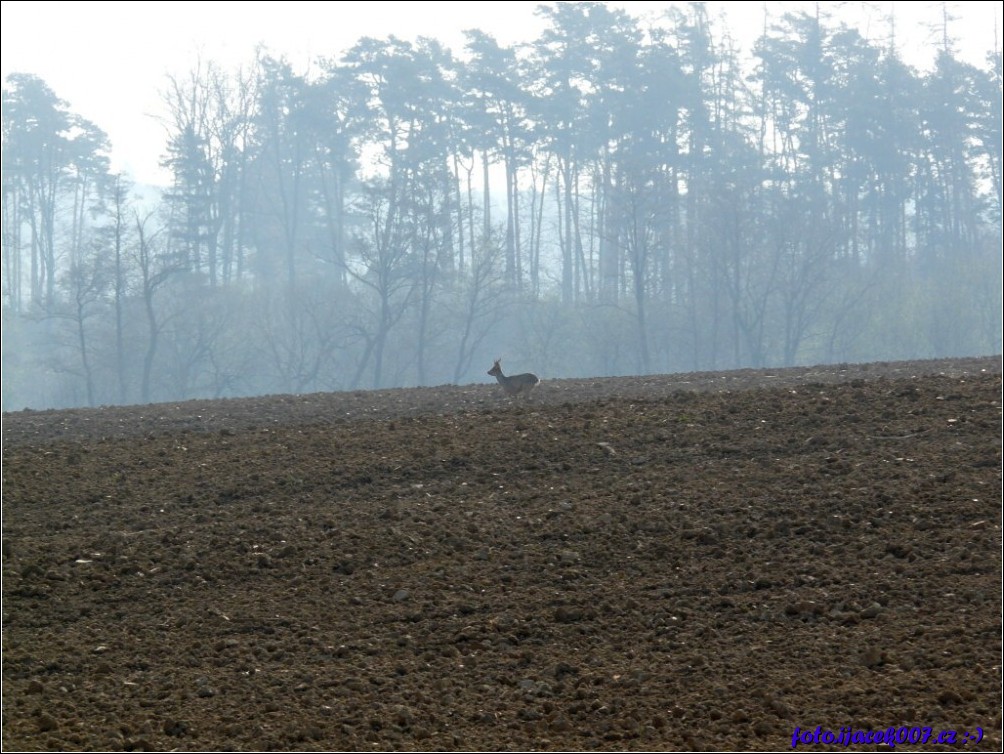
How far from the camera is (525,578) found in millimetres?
6277

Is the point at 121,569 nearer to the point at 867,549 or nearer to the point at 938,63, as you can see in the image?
the point at 867,549

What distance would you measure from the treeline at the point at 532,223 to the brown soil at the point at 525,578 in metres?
37.2

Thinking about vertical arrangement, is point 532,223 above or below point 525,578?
above

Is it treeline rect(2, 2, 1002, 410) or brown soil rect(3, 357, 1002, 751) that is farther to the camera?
treeline rect(2, 2, 1002, 410)

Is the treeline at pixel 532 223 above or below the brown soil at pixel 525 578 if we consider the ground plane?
above

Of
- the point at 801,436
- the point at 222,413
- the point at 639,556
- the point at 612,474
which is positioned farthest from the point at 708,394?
the point at 222,413

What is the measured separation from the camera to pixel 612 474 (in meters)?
8.05

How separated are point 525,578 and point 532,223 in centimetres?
5253

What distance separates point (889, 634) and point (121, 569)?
411 cm

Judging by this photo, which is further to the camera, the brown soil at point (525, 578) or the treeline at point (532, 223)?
the treeline at point (532, 223)

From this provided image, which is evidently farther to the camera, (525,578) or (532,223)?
(532,223)

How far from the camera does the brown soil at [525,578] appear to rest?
4.79 m

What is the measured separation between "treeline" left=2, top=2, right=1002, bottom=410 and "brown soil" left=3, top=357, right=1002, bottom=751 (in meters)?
37.2

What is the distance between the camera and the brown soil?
4789mm
